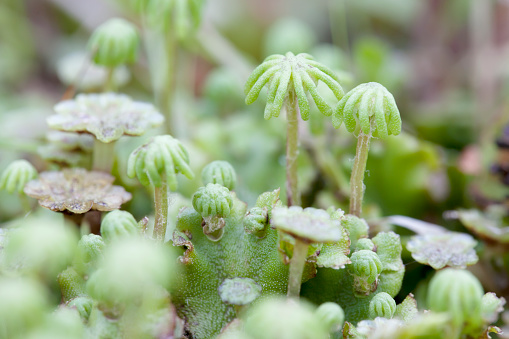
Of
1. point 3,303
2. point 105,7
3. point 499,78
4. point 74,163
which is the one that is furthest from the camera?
point 105,7

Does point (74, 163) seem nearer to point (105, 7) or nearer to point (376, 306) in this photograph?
point (376, 306)

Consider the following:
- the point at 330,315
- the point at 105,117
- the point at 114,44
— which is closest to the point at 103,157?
the point at 105,117

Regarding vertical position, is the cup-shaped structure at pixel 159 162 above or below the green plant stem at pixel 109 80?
below

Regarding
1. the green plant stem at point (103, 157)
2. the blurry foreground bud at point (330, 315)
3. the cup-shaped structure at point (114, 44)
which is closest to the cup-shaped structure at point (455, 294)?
the blurry foreground bud at point (330, 315)

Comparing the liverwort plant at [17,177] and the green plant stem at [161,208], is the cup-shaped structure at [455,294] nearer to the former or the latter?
the green plant stem at [161,208]

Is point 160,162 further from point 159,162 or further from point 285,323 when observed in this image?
point 285,323

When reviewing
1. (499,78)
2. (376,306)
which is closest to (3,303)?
(376,306)

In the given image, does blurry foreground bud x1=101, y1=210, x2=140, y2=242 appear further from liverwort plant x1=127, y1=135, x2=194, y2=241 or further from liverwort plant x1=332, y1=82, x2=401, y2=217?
liverwort plant x1=332, y1=82, x2=401, y2=217
